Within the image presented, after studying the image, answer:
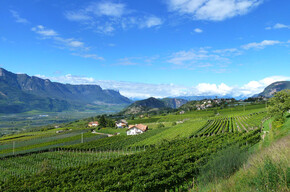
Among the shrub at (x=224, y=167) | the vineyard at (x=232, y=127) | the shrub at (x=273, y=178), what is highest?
the shrub at (x=273, y=178)

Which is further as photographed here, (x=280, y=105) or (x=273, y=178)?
(x=280, y=105)

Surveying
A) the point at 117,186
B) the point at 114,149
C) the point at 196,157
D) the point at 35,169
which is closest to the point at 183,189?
the point at 117,186

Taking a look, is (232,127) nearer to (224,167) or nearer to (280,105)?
(280,105)

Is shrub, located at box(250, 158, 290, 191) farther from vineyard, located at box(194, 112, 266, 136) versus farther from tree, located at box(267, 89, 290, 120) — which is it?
vineyard, located at box(194, 112, 266, 136)

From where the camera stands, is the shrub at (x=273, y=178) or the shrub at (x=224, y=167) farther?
the shrub at (x=224, y=167)

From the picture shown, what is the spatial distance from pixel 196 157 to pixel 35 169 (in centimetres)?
3216

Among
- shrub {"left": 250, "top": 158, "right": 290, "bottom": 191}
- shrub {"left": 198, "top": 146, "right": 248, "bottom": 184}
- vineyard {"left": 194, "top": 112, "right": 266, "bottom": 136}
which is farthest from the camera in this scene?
vineyard {"left": 194, "top": 112, "right": 266, "bottom": 136}

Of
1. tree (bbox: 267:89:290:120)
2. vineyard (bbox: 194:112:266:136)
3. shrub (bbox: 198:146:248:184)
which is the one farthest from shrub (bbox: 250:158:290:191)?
vineyard (bbox: 194:112:266:136)

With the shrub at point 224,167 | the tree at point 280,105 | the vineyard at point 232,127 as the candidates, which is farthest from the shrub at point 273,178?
the vineyard at point 232,127

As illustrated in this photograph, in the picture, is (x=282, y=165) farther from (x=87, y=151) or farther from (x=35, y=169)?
(x=87, y=151)

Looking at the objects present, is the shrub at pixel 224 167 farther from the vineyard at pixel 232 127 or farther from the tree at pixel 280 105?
the vineyard at pixel 232 127

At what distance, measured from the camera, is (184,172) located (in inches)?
630

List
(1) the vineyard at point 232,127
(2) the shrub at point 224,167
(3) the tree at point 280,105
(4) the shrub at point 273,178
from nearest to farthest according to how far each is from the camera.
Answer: (4) the shrub at point 273,178 < (2) the shrub at point 224,167 < (3) the tree at point 280,105 < (1) the vineyard at point 232,127

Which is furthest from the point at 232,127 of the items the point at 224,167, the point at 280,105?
the point at 224,167
